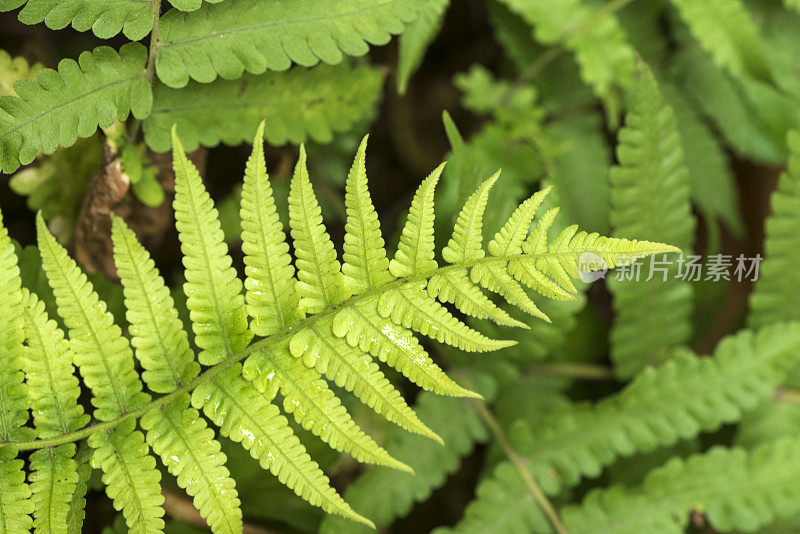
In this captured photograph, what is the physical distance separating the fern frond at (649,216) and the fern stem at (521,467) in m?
0.40

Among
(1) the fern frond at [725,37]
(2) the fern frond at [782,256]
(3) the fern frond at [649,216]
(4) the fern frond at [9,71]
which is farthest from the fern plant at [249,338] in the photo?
(1) the fern frond at [725,37]

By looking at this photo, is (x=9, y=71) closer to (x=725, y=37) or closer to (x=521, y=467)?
(x=521, y=467)

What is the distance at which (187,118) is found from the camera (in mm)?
1319

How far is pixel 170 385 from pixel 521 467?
3.06 ft

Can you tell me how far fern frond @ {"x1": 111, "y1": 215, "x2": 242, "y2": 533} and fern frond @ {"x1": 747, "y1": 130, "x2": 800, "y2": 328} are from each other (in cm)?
145

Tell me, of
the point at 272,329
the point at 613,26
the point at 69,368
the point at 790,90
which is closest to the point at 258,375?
the point at 272,329

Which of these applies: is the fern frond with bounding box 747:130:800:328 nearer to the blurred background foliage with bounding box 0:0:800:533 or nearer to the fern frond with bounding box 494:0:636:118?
the blurred background foliage with bounding box 0:0:800:533

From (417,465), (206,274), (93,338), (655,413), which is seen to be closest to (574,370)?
(655,413)

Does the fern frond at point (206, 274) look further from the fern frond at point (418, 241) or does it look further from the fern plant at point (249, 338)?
the fern frond at point (418, 241)

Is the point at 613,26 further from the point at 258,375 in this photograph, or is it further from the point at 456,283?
the point at 258,375

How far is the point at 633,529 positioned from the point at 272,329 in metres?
1.05

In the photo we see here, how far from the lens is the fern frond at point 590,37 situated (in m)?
1.74

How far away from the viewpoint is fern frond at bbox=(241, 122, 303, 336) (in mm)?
1063

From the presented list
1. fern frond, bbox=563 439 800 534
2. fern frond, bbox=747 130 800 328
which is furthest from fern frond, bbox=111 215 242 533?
fern frond, bbox=747 130 800 328
